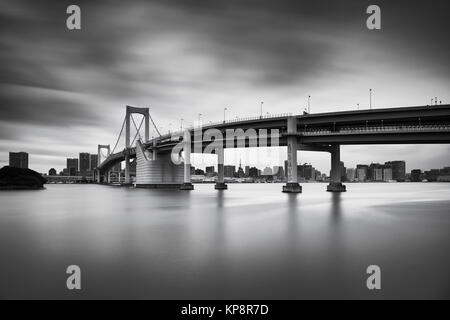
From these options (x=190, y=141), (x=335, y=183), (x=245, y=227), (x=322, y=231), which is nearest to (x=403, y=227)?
(x=322, y=231)

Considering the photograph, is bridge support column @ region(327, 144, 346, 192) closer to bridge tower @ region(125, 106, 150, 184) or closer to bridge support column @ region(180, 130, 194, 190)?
bridge support column @ region(180, 130, 194, 190)

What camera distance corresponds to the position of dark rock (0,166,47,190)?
96562 mm

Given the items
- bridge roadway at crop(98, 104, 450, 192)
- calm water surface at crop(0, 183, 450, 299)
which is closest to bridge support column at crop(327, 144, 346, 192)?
bridge roadway at crop(98, 104, 450, 192)

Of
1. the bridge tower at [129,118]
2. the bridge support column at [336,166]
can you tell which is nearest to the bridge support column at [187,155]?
the bridge support column at [336,166]

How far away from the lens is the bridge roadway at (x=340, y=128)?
161ft

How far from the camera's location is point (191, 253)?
13.5m

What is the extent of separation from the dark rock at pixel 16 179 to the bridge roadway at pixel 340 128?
6101 cm

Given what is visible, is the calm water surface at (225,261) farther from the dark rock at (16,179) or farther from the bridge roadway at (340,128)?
the dark rock at (16,179)

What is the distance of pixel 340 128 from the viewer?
2515 inches

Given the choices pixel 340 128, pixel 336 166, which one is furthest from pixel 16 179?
pixel 340 128

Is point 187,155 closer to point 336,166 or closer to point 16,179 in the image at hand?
point 336,166
